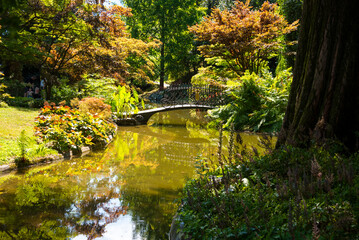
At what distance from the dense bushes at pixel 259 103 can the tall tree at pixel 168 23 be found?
1447 cm

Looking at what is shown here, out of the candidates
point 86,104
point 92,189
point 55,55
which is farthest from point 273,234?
point 55,55

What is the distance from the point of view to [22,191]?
4199mm

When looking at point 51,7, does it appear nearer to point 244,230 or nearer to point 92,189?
point 92,189

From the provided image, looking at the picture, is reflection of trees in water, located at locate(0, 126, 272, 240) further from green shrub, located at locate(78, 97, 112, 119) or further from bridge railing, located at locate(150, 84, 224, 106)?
bridge railing, located at locate(150, 84, 224, 106)

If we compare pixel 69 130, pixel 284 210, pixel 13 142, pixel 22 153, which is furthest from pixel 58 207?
pixel 69 130

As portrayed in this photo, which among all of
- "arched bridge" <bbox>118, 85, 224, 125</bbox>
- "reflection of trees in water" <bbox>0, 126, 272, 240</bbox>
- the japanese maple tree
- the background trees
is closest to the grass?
"reflection of trees in water" <bbox>0, 126, 272, 240</bbox>

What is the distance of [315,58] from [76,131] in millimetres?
5401

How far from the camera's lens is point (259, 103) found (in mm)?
11289

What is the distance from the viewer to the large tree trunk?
368cm

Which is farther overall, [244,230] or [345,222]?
[244,230]

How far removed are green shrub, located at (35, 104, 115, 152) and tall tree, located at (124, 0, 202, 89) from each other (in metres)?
17.8

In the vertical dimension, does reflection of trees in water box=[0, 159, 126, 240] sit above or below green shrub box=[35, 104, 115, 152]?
below

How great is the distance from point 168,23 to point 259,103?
630 inches

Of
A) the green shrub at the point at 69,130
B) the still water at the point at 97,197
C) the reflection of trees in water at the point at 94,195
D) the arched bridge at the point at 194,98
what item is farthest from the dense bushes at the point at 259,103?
the green shrub at the point at 69,130
